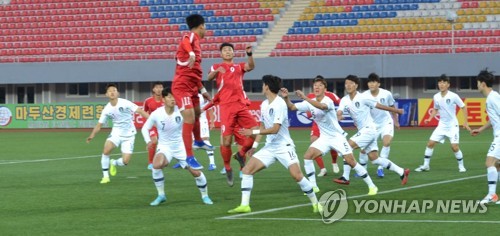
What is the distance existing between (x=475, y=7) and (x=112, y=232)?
4165 centimetres

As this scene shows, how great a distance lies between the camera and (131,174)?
22.0 m

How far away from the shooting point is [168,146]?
15.8 metres

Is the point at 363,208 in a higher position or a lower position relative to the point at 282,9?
lower

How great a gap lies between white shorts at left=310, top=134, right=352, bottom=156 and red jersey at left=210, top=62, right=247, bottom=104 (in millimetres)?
2179

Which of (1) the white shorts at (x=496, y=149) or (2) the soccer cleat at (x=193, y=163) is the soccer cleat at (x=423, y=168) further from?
(2) the soccer cleat at (x=193, y=163)

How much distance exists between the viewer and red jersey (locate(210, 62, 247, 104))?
18344mm

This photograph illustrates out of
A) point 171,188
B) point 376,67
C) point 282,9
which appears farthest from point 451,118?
point 282,9

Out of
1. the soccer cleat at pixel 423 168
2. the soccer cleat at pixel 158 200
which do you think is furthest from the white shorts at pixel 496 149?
the soccer cleat at pixel 423 168

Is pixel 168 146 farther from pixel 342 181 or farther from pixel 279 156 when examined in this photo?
pixel 342 181

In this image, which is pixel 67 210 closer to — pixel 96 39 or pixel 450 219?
pixel 450 219

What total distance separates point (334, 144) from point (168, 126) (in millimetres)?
2987

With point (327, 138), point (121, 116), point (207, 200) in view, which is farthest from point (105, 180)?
point (327, 138)

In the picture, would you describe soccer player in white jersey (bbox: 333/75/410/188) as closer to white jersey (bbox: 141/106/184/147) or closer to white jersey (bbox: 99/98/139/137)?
white jersey (bbox: 141/106/184/147)
